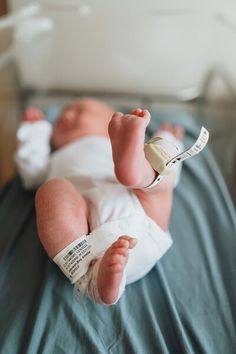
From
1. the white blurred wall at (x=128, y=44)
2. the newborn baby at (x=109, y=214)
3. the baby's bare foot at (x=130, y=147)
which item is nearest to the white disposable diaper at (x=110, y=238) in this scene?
the newborn baby at (x=109, y=214)

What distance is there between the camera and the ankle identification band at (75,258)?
2.38 feet

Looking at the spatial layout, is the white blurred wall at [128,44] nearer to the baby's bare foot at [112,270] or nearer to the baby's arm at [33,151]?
the baby's arm at [33,151]

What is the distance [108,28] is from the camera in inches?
60.6

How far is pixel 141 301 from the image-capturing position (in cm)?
83

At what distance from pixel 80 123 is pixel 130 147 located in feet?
1.72

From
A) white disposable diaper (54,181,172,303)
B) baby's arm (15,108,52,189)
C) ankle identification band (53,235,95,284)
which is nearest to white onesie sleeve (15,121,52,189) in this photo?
baby's arm (15,108,52,189)

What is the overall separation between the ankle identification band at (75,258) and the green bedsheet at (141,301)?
0.11 meters

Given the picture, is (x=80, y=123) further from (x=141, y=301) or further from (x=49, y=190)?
(x=141, y=301)

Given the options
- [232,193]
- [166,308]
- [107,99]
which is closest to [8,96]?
[107,99]

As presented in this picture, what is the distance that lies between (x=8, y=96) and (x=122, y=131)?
3.32 ft

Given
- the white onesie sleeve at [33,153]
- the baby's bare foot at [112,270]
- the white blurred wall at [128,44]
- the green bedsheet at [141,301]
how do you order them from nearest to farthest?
the baby's bare foot at [112,270] < the green bedsheet at [141,301] < the white onesie sleeve at [33,153] < the white blurred wall at [128,44]

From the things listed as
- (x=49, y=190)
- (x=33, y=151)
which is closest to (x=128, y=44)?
(x=33, y=151)

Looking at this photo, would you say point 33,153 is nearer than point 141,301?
No

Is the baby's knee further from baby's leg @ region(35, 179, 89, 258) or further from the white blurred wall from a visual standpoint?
the white blurred wall
